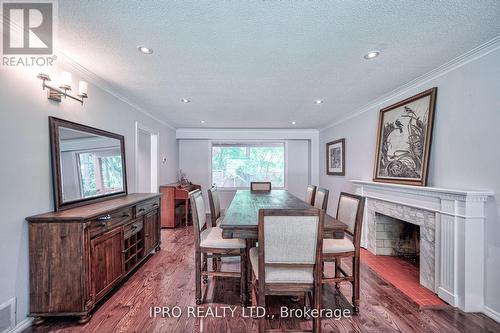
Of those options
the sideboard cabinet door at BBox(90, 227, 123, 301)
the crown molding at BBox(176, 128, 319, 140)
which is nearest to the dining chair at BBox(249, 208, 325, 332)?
the sideboard cabinet door at BBox(90, 227, 123, 301)

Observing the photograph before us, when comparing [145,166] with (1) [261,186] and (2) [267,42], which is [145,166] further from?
(2) [267,42]

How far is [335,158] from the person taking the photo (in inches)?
196

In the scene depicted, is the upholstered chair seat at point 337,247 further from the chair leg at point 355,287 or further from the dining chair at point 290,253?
the dining chair at point 290,253

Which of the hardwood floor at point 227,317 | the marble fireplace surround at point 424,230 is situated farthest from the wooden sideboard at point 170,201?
the marble fireplace surround at point 424,230

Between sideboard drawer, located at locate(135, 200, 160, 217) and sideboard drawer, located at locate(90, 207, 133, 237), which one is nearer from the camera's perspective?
sideboard drawer, located at locate(90, 207, 133, 237)

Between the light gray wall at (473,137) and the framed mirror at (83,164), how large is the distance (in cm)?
369

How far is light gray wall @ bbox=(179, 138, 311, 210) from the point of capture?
6.06 m

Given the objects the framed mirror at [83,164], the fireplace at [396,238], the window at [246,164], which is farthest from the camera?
the window at [246,164]

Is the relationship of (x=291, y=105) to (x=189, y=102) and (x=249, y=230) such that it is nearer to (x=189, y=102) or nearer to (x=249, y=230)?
(x=189, y=102)

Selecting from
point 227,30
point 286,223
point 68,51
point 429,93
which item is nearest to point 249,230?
point 286,223

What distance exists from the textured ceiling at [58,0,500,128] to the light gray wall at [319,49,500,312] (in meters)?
0.24

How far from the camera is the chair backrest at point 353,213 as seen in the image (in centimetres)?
204

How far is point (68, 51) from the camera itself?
2.02m

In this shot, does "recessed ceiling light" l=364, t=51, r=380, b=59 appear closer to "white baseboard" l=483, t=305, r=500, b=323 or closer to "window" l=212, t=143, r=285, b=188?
"white baseboard" l=483, t=305, r=500, b=323
